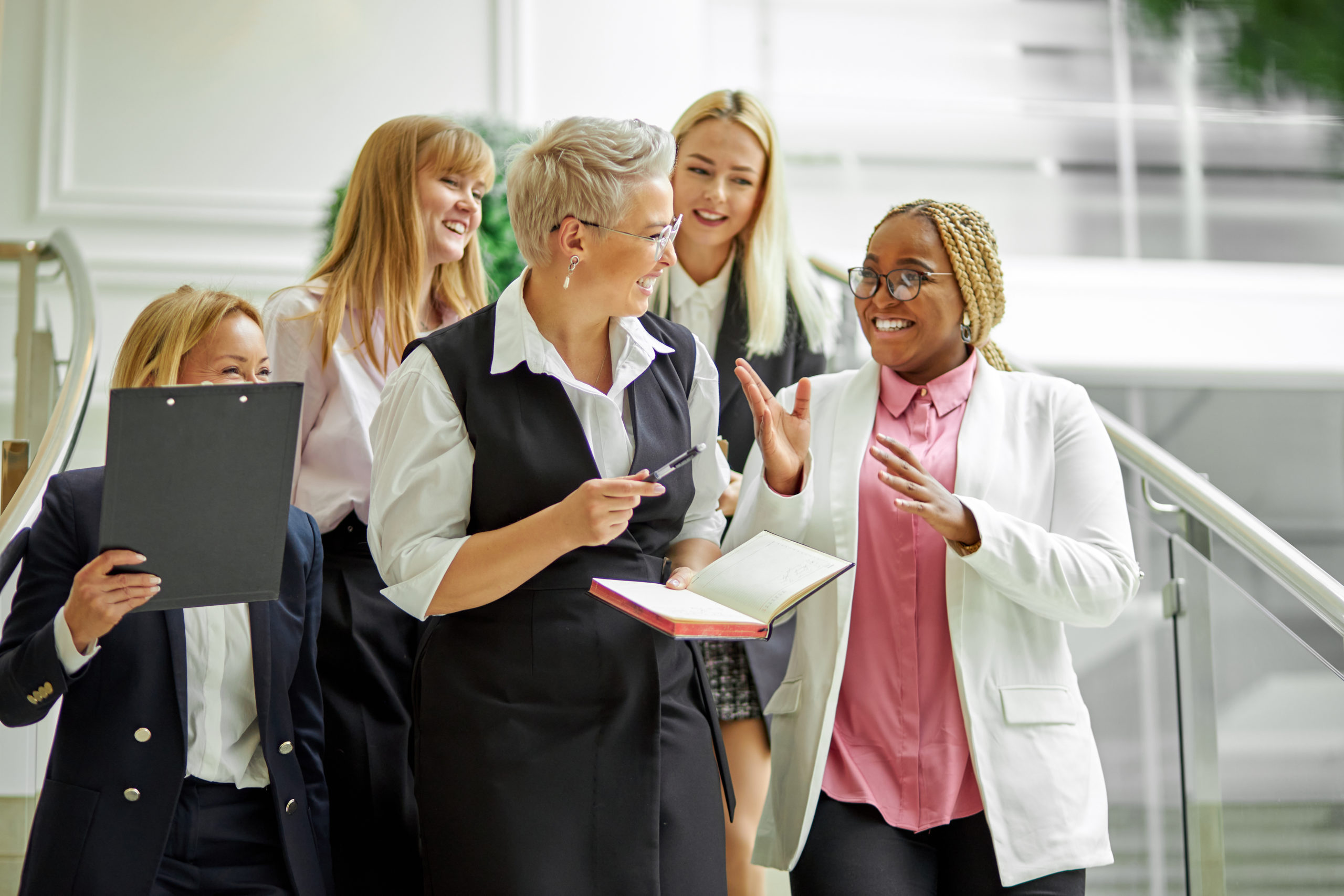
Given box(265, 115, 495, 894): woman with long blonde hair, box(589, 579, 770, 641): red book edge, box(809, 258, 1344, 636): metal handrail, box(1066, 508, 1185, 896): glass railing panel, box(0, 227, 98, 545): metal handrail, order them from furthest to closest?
box(1066, 508, 1185, 896): glass railing panel → box(0, 227, 98, 545): metal handrail → box(809, 258, 1344, 636): metal handrail → box(265, 115, 495, 894): woman with long blonde hair → box(589, 579, 770, 641): red book edge

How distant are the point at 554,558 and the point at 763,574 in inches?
Answer: 11.8

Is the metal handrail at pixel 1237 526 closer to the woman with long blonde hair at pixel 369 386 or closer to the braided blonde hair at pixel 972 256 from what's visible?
the braided blonde hair at pixel 972 256

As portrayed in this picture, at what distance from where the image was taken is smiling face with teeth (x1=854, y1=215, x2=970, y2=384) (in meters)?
2.12

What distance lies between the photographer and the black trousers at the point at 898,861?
186cm

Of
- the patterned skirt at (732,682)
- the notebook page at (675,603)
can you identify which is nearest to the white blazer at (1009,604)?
the notebook page at (675,603)

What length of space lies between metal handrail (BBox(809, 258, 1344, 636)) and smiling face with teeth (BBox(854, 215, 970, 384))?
0.60 meters

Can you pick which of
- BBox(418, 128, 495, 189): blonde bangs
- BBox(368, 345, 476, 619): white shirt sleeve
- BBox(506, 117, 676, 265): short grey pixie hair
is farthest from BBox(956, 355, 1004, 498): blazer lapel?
BBox(418, 128, 495, 189): blonde bangs

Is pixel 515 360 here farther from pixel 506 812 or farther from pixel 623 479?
pixel 506 812

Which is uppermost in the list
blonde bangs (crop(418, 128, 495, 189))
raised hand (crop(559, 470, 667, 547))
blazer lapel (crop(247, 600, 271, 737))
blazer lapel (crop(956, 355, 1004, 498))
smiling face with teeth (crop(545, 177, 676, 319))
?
blonde bangs (crop(418, 128, 495, 189))

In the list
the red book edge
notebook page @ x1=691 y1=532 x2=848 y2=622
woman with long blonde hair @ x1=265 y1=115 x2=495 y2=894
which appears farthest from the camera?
woman with long blonde hair @ x1=265 y1=115 x2=495 y2=894

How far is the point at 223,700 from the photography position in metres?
1.98

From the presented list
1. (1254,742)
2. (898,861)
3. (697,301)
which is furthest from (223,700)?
(1254,742)

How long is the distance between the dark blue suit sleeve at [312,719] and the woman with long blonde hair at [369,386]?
0.10 m

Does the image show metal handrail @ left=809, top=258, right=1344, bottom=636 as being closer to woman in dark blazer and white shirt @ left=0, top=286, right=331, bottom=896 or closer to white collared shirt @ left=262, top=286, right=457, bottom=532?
white collared shirt @ left=262, top=286, right=457, bottom=532
